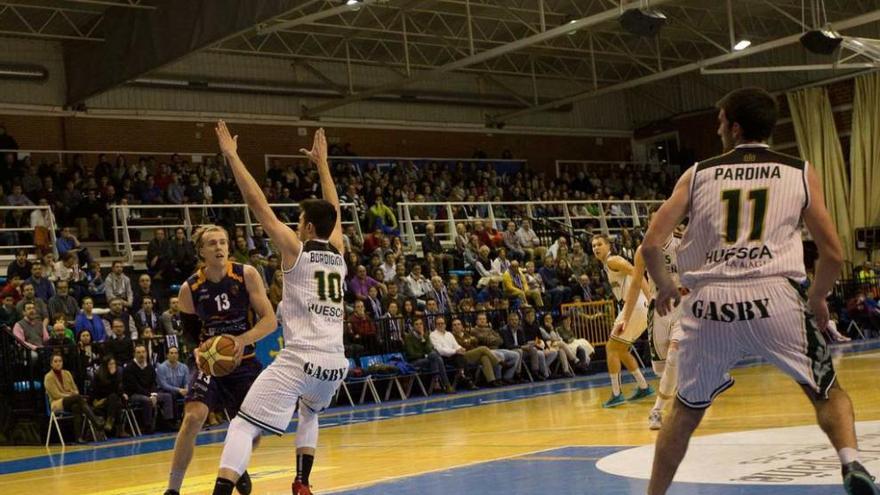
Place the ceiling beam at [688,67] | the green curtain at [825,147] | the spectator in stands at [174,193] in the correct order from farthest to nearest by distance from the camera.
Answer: the green curtain at [825,147], the ceiling beam at [688,67], the spectator in stands at [174,193]

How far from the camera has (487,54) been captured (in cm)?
2847

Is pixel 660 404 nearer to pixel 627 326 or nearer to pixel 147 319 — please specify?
pixel 627 326

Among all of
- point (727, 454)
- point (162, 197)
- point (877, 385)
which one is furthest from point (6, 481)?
point (162, 197)

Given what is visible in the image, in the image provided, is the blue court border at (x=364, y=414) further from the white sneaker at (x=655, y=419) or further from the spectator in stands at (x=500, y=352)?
the white sneaker at (x=655, y=419)

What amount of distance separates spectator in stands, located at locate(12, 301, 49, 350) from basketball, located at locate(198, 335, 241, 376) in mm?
10572

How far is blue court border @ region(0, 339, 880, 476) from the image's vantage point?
1326 cm

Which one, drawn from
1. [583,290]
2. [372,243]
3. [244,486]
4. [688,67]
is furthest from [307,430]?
[688,67]

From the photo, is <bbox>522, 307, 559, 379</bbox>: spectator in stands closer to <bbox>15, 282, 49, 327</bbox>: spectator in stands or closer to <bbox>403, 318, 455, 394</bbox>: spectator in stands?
<bbox>403, 318, 455, 394</bbox>: spectator in stands

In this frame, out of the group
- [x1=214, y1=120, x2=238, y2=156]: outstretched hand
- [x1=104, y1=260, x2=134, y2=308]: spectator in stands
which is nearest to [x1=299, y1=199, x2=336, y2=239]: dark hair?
[x1=214, y1=120, x2=238, y2=156]: outstretched hand

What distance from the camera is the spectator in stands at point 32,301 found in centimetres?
Answer: 1802

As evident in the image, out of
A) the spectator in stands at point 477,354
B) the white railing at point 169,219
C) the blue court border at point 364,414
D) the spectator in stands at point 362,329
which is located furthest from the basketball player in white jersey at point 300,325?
the white railing at point 169,219

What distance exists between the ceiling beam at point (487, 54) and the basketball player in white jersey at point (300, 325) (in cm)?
1859

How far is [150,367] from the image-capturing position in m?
16.7

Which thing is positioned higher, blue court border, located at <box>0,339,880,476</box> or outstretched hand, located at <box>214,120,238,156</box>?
outstretched hand, located at <box>214,120,238,156</box>
